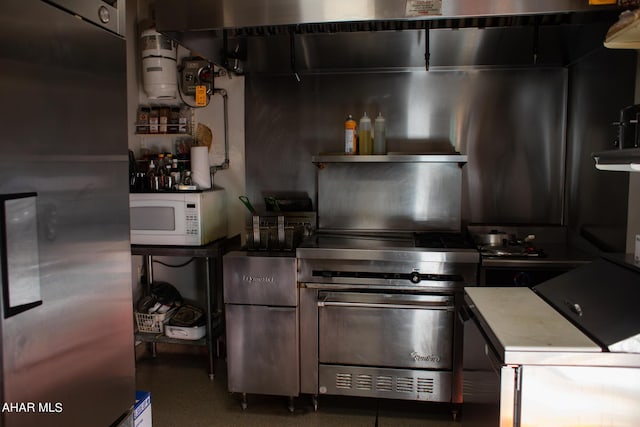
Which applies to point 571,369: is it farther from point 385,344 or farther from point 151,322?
point 151,322

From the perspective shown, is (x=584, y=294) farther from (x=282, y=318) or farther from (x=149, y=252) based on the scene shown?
(x=149, y=252)

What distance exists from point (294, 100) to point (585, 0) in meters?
1.77

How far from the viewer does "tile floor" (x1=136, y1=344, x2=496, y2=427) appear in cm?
255

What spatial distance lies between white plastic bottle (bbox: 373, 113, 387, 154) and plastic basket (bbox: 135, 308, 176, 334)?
1.75 m

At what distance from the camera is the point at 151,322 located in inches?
125

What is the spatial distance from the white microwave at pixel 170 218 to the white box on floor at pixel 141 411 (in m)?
1.53

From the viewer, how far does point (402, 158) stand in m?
2.76

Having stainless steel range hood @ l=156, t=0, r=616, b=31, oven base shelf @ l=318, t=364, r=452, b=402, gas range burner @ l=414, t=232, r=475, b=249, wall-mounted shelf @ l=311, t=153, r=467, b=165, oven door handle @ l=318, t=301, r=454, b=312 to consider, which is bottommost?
oven base shelf @ l=318, t=364, r=452, b=402

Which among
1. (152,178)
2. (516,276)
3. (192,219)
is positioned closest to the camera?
(516,276)

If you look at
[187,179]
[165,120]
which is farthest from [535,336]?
[165,120]

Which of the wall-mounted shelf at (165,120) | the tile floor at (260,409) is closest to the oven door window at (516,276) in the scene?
the tile floor at (260,409)

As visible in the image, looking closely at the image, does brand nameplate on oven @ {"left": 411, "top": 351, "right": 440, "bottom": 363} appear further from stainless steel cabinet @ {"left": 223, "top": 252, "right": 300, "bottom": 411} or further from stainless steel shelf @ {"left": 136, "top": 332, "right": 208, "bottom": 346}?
stainless steel shelf @ {"left": 136, "top": 332, "right": 208, "bottom": 346}

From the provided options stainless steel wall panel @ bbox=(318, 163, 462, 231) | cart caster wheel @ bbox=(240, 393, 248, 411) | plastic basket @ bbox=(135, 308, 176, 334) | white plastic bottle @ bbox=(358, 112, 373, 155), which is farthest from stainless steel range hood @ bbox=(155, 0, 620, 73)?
cart caster wheel @ bbox=(240, 393, 248, 411)

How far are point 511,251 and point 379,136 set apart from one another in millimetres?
1025
